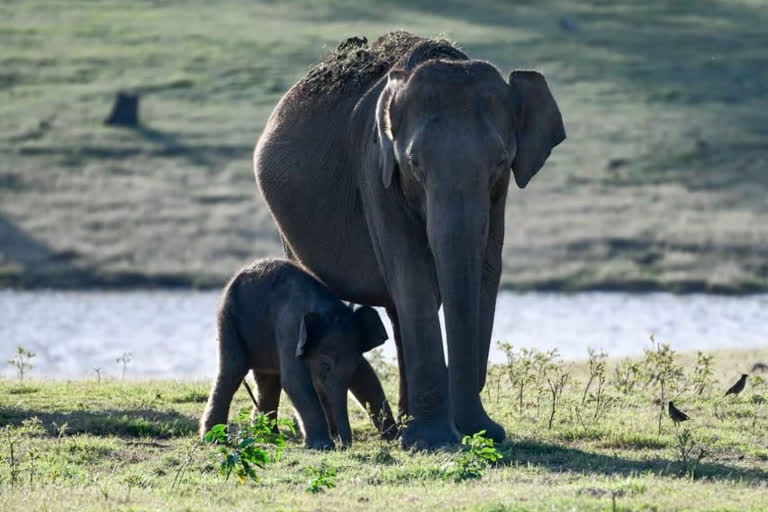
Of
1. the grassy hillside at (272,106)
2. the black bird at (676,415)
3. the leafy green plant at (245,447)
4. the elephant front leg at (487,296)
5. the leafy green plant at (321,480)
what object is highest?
the elephant front leg at (487,296)

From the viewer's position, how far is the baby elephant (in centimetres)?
1162

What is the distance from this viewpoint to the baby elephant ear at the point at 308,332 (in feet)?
37.7

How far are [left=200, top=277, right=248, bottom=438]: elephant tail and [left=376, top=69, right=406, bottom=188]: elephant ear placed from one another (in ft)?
5.72

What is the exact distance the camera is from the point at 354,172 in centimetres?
1255

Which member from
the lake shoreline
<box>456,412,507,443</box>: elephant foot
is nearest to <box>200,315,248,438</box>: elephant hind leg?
<box>456,412,507,443</box>: elephant foot

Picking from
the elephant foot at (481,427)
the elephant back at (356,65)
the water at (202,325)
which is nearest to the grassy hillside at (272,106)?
the water at (202,325)

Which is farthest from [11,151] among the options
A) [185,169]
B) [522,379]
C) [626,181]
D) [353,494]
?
[353,494]

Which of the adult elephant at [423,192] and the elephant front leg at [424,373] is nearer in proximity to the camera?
the adult elephant at [423,192]

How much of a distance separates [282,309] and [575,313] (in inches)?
793

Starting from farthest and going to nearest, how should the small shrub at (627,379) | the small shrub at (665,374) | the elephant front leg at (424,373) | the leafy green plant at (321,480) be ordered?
the small shrub at (627,379)
the small shrub at (665,374)
the elephant front leg at (424,373)
the leafy green plant at (321,480)

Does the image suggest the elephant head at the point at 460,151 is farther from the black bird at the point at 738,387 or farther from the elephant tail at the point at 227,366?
the black bird at the point at 738,387

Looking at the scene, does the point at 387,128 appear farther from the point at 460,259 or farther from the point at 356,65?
the point at 356,65

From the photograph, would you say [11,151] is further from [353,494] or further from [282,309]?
[353,494]

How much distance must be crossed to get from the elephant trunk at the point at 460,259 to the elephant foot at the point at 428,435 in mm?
649
